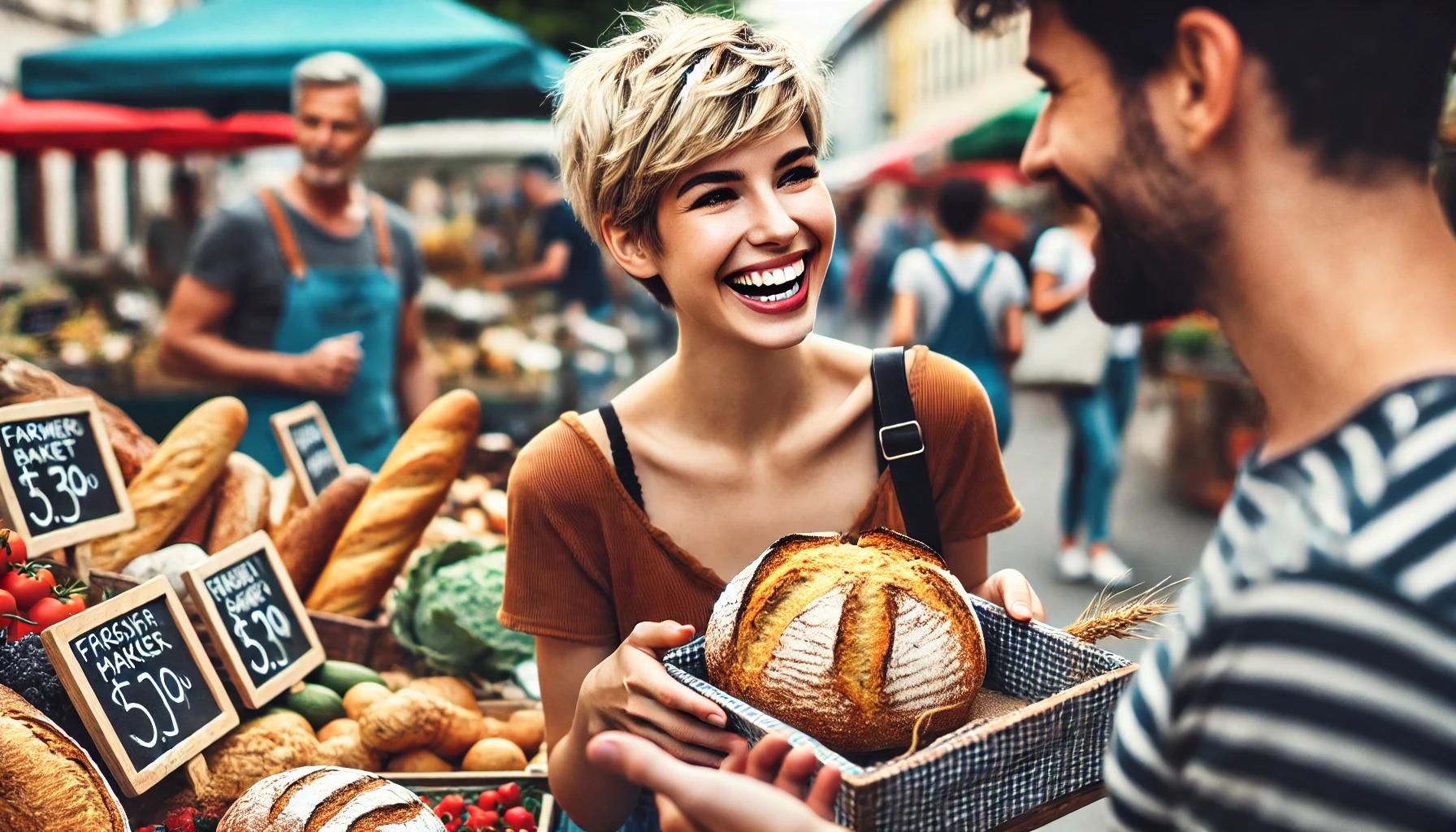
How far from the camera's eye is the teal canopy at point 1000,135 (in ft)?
34.0

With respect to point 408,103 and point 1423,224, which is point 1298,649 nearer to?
point 1423,224

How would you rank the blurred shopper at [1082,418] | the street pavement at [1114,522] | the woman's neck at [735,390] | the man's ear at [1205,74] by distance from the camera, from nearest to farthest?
the man's ear at [1205,74], the woman's neck at [735,390], the street pavement at [1114,522], the blurred shopper at [1082,418]

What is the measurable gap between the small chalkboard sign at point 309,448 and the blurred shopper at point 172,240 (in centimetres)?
885

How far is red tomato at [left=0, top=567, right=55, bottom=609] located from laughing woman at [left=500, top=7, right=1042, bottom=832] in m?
0.82

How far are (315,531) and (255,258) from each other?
1369mm

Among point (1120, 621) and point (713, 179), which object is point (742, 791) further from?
point (713, 179)

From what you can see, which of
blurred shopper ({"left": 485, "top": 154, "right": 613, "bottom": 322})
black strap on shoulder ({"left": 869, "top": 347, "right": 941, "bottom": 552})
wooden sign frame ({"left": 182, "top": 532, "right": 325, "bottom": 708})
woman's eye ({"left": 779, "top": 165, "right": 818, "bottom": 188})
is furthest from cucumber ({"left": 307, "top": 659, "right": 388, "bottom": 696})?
blurred shopper ({"left": 485, "top": 154, "right": 613, "bottom": 322})

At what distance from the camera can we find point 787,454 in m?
1.89

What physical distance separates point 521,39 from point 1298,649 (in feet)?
17.8

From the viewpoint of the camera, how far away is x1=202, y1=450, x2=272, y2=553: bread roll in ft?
8.65

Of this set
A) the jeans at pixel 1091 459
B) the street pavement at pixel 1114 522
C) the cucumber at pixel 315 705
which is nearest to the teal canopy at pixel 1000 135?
the street pavement at pixel 1114 522

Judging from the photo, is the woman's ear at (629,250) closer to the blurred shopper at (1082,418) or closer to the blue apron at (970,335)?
the blue apron at (970,335)

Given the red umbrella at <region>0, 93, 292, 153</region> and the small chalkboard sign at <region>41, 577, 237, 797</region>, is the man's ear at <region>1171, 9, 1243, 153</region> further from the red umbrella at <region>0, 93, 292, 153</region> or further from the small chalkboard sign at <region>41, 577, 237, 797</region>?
the red umbrella at <region>0, 93, 292, 153</region>

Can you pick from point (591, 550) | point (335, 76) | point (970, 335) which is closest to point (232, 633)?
point (591, 550)
